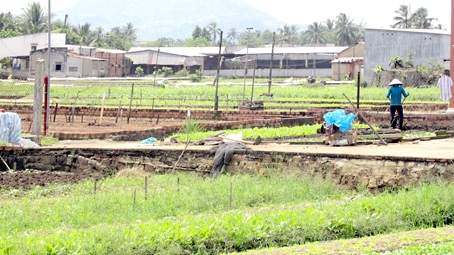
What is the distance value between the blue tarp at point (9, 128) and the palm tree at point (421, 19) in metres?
78.8

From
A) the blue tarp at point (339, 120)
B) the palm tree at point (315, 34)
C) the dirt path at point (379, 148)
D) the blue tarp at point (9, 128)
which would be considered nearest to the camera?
the dirt path at point (379, 148)

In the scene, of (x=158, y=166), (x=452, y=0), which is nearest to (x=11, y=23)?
(x=452, y=0)

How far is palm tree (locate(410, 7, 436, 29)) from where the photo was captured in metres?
91.8

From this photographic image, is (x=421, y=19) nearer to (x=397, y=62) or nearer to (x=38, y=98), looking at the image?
(x=397, y=62)

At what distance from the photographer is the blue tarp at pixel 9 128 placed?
18516 millimetres

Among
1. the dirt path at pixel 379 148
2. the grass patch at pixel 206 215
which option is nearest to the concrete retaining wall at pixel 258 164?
the dirt path at pixel 379 148

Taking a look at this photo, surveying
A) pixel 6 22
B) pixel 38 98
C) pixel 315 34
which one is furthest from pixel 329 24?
pixel 38 98

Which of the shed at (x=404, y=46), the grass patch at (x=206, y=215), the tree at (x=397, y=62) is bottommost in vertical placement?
the grass patch at (x=206, y=215)

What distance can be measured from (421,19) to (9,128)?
264 feet

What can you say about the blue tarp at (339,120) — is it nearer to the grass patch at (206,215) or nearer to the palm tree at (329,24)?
the grass patch at (206,215)

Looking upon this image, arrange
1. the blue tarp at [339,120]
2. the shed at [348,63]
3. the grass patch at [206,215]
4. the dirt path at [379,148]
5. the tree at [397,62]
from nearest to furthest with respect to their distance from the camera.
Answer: the grass patch at [206,215]
the dirt path at [379,148]
the blue tarp at [339,120]
the tree at [397,62]
the shed at [348,63]

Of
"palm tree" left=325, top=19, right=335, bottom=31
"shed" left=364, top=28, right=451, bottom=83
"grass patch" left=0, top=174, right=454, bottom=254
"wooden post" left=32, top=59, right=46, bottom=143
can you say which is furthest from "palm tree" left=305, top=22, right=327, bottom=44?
"grass patch" left=0, top=174, right=454, bottom=254

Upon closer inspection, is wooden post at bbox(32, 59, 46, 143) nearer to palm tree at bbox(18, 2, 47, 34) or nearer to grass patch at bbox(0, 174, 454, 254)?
grass patch at bbox(0, 174, 454, 254)

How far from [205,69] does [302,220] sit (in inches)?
2762
